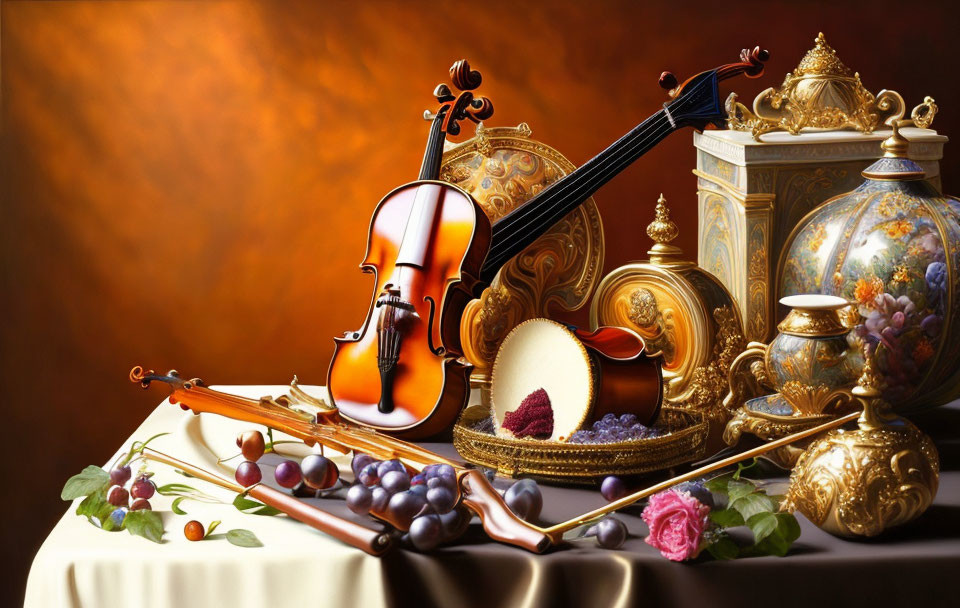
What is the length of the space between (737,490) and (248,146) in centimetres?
139

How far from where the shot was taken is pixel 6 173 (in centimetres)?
210

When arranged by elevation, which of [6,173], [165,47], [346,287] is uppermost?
[165,47]

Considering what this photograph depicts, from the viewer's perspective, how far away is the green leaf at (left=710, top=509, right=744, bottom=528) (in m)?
1.03

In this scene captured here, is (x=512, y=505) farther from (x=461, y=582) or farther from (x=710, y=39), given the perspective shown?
(x=710, y=39)

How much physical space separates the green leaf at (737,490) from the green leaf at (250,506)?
488 mm

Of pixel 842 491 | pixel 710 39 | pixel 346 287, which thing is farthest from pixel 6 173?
pixel 842 491

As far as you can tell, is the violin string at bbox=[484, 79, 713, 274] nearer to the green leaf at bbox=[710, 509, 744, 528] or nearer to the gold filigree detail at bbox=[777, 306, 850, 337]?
the gold filigree detail at bbox=[777, 306, 850, 337]

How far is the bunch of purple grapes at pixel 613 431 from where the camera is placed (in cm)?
120

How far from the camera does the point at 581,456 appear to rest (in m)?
1.16

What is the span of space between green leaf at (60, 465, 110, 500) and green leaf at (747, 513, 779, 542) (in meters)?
0.70

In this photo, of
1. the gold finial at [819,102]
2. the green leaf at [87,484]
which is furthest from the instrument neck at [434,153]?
the green leaf at [87,484]

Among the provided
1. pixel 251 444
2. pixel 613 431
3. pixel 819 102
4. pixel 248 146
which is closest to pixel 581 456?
pixel 613 431

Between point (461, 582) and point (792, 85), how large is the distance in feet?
3.12

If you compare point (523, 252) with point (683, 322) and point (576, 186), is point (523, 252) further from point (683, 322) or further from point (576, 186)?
point (683, 322)
